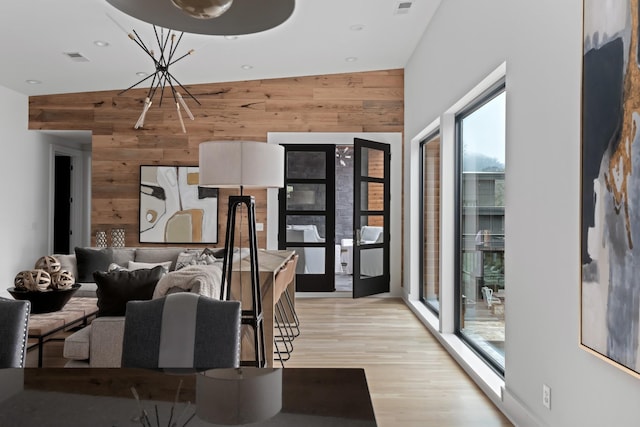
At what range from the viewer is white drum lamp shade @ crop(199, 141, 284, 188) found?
3.03 m

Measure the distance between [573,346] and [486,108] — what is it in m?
2.26

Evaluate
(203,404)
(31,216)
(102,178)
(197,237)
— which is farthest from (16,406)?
(31,216)

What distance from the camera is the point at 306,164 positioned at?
7336 millimetres

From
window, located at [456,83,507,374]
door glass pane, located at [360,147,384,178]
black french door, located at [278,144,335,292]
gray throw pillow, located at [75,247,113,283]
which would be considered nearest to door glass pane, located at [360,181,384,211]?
door glass pane, located at [360,147,384,178]

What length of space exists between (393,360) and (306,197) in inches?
138

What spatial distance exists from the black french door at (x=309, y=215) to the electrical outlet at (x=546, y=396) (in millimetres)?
4744

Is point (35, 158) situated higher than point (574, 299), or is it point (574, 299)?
point (35, 158)

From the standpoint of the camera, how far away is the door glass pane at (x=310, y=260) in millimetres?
7297

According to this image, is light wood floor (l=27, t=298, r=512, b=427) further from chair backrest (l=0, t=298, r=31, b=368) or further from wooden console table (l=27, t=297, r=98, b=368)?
chair backrest (l=0, t=298, r=31, b=368)

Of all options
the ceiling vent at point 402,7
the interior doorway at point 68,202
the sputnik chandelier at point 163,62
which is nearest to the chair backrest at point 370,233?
the sputnik chandelier at point 163,62

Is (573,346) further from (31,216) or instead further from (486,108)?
(31,216)

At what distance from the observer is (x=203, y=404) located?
3.88 ft

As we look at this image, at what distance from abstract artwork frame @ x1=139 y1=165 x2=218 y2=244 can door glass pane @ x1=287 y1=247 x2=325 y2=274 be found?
48.5 inches

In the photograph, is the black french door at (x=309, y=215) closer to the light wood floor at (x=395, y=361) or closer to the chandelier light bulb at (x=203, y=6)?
the light wood floor at (x=395, y=361)
